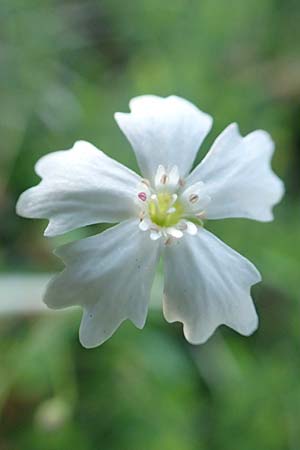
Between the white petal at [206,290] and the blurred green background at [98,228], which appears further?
the blurred green background at [98,228]

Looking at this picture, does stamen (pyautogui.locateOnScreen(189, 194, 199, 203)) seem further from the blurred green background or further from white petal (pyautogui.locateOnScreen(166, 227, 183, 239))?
the blurred green background

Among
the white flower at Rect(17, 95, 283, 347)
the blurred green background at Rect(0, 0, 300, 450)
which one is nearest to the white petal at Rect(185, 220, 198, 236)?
the white flower at Rect(17, 95, 283, 347)

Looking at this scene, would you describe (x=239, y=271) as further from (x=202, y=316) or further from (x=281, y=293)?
(x=281, y=293)

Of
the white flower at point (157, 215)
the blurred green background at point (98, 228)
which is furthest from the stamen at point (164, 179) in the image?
the blurred green background at point (98, 228)

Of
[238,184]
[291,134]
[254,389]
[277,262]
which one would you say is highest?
[238,184]

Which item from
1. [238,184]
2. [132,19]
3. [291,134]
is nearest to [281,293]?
[291,134]

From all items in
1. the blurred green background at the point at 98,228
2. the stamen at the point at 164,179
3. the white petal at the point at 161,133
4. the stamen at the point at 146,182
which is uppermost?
the white petal at the point at 161,133

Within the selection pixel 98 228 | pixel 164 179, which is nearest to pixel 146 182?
pixel 164 179

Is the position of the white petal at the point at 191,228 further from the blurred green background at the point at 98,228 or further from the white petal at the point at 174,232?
the blurred green background at the point at 98,228
